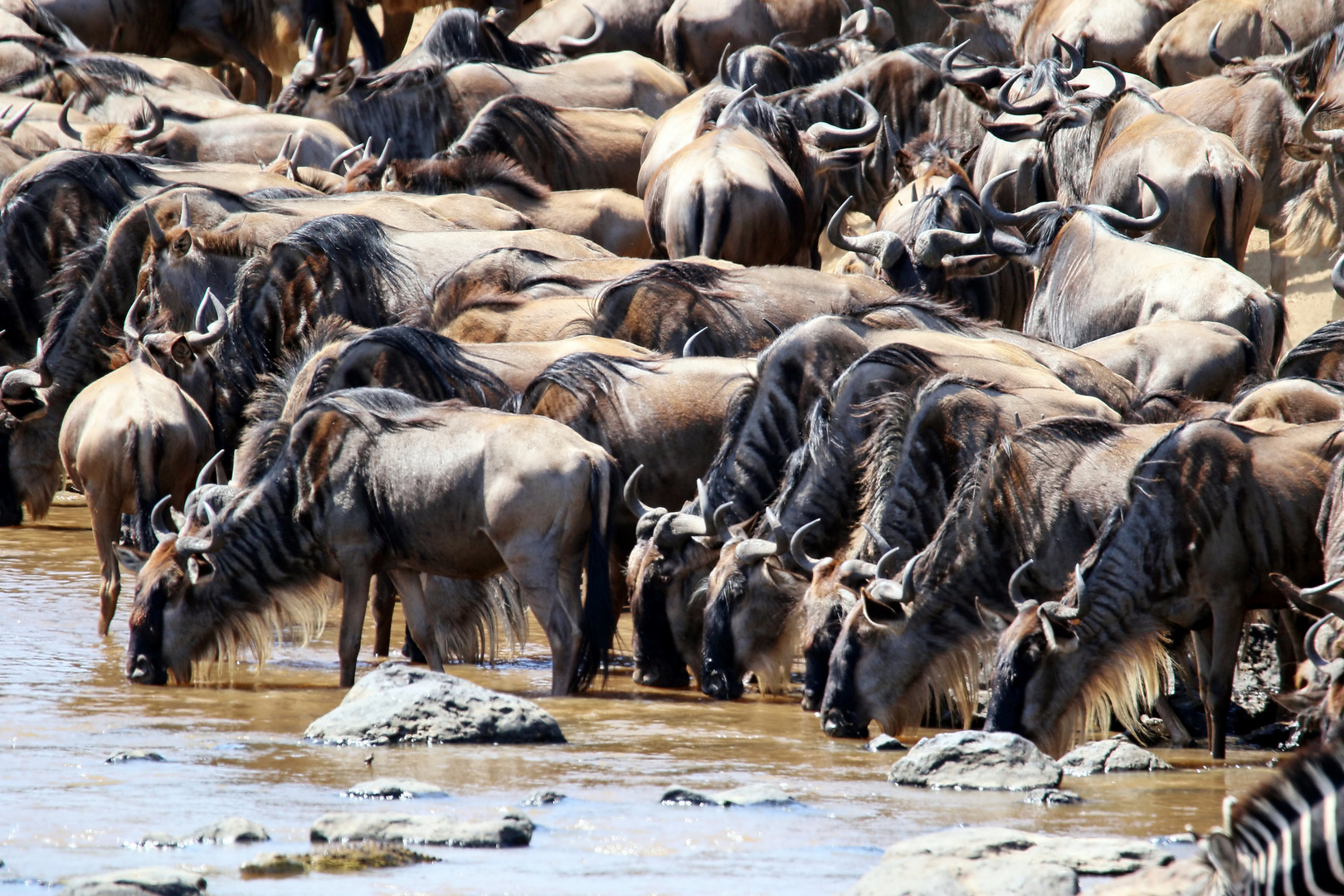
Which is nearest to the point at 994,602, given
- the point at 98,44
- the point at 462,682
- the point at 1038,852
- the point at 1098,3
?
the point at 462,682

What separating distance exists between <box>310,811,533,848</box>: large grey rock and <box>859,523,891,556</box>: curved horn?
3326 mm

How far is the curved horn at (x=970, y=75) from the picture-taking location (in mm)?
16094

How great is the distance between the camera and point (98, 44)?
22.9 m

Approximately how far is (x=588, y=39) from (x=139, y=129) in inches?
220

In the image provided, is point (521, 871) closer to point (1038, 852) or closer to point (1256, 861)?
point (1038, 852)

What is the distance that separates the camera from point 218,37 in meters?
23.2

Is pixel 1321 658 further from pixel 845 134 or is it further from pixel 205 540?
pixel 845 134

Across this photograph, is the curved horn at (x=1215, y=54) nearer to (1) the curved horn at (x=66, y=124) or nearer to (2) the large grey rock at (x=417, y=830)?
(1) the curved horn at (x=66, y=124)

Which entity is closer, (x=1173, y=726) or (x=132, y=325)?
(x=1173, y=726)

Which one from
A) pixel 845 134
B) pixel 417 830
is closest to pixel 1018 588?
pixel 417 830

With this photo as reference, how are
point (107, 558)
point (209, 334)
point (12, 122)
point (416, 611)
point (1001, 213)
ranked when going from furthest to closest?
point (12, 122), point (1001, 213), point (209, 334), point (107, 558), point (416, 611)

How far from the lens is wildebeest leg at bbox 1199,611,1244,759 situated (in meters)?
7.15

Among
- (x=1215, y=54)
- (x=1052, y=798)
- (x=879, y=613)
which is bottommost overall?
(x=879, y=613)

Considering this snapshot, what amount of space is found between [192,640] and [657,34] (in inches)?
566
